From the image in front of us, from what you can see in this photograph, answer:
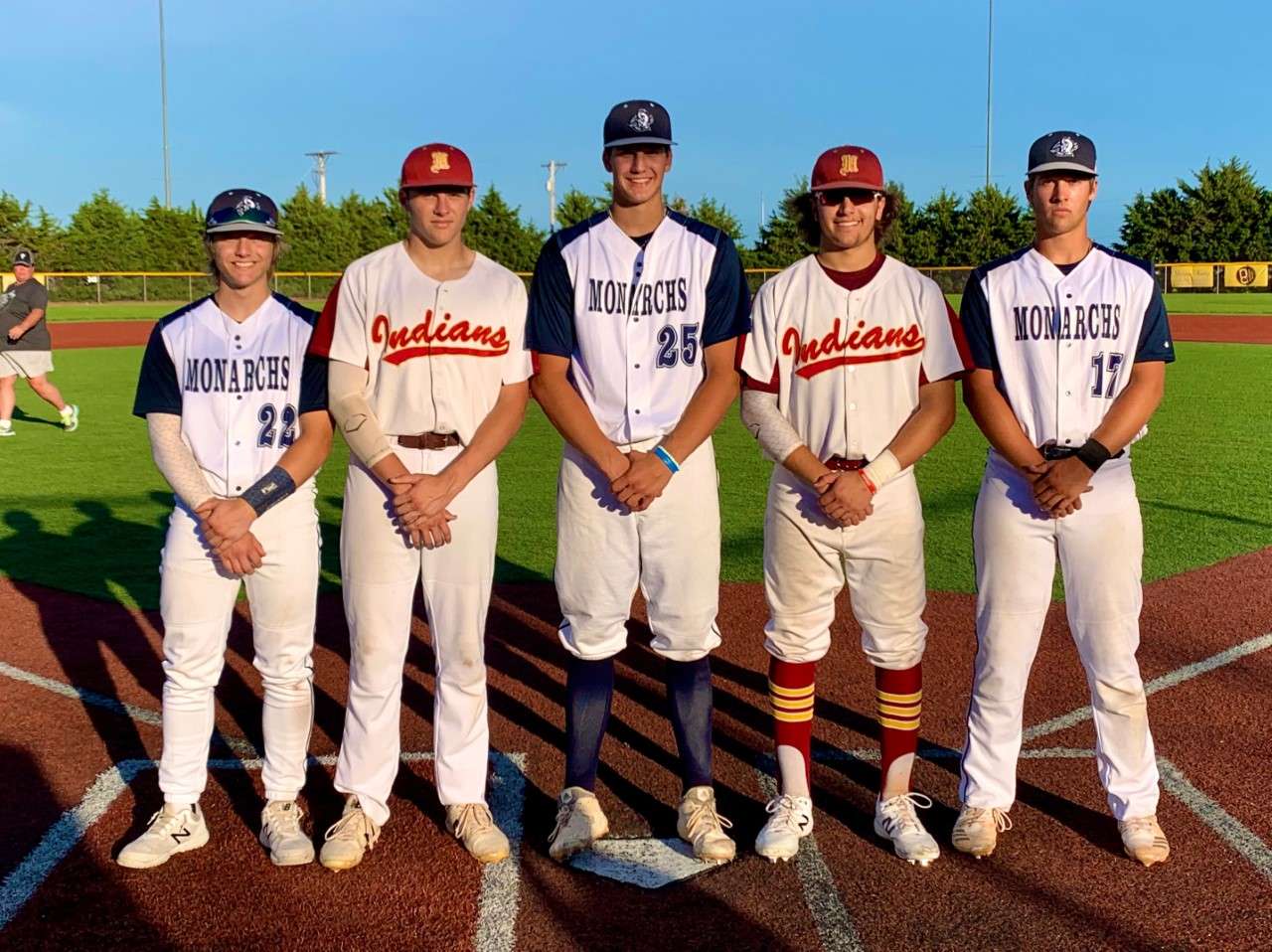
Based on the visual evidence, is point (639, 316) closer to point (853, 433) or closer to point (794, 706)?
point (853, 433)

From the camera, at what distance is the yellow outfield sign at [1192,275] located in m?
47.7

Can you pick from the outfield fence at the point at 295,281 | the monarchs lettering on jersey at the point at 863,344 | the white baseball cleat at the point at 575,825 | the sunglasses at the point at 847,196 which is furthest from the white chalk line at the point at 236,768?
the outfield fence at the point at 295,281

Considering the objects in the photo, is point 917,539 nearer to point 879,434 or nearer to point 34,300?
point 879,434

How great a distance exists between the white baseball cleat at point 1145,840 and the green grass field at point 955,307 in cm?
3237

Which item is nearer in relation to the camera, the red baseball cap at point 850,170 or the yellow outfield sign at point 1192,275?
the red baseball cap at point 850,170

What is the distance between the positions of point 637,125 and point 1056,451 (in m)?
1.78

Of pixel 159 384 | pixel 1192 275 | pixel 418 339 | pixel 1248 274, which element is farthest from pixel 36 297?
pixel 1248 274

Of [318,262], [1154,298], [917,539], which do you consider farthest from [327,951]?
[318,262]

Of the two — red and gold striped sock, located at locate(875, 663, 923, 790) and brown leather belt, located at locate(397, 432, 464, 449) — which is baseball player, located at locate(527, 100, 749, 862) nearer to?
brown leather belt, located at locate(397, 432, 464, 449)

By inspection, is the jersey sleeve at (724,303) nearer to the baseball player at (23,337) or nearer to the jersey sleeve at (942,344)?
the jersey sleeve at (942,344)

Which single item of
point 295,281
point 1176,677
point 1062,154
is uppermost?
point 295,281

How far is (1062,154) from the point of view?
387cm

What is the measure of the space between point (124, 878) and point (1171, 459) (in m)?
10.6

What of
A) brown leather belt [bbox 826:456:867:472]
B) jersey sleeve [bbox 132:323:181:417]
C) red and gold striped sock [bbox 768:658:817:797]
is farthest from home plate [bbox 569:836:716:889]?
jersey sleeve [bbox 132:323:181:417]
